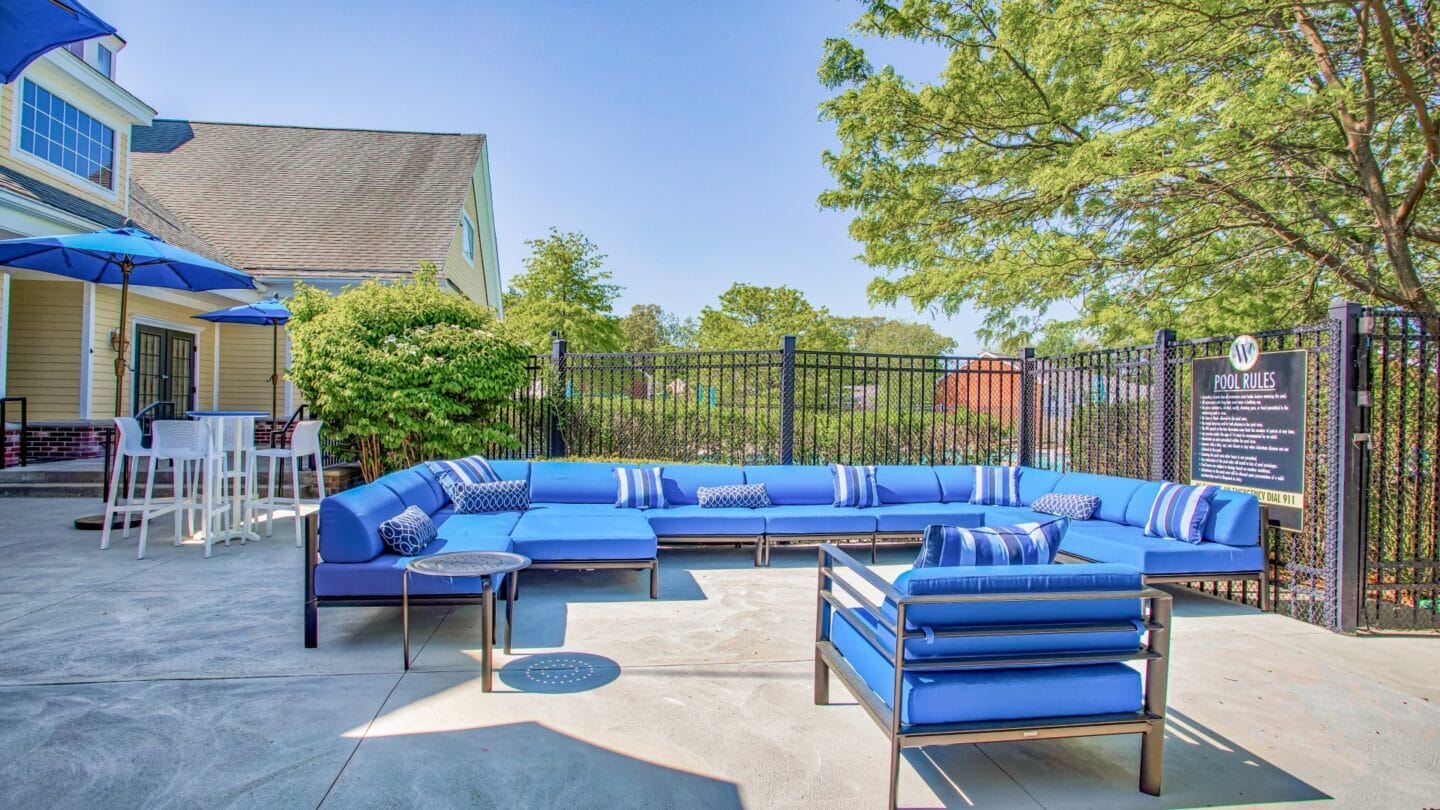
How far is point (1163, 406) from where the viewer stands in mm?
6523

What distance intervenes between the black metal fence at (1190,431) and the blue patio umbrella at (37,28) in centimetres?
549

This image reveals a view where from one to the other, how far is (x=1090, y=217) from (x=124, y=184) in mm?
13920

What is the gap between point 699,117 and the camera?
40.2ft

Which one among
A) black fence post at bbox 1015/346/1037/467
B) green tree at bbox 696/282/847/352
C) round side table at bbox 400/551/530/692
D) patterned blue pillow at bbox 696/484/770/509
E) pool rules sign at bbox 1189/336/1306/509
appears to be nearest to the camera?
round side table at bbox 400/551/530/692

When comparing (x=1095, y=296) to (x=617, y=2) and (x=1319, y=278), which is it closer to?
(x=1319, y=278)

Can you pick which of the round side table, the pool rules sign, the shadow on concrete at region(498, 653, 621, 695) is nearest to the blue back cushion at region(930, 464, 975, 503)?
the pool rules sign

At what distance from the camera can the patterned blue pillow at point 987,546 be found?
9.53 feet

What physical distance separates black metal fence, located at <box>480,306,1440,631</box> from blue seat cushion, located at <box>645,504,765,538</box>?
2042 millimetres

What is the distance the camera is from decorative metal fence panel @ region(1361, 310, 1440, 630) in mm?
4754

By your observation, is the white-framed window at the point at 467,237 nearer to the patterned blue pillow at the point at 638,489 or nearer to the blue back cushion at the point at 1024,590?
the patterned blue pillow at the point at 638,489

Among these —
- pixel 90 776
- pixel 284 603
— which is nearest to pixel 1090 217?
pixel 284 603

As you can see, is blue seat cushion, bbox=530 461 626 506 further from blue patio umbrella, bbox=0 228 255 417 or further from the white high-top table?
blue patio umbrella, bbox=0 228 255 417

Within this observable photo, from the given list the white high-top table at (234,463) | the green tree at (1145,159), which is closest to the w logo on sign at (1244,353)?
the green tree at (1145,159)

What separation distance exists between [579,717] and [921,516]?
4259 mm
